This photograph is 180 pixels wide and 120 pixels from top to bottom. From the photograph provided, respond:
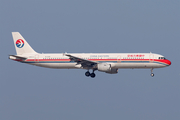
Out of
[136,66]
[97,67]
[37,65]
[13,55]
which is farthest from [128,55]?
[13,55]

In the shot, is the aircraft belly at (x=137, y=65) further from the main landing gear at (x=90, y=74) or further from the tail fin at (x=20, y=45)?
the tail fin at (x=20, y=45)

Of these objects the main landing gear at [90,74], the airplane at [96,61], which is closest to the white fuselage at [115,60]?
the airplane at [96,61]

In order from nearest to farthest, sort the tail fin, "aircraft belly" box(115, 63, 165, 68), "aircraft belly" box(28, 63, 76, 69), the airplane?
the airplane
"aircraft belly" box(115, 63, 165, 68)
"aircraft belly" box(28, 63, 76, 69)
the tail fin

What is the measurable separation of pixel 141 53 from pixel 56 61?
1900cm

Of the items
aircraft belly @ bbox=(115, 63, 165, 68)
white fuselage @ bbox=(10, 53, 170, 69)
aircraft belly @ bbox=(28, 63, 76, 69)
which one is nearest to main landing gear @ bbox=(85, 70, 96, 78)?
white fuselage @ bbox=(10, 53, 170, 69)

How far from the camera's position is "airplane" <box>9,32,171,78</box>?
6969 centimetres

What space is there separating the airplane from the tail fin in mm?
1183

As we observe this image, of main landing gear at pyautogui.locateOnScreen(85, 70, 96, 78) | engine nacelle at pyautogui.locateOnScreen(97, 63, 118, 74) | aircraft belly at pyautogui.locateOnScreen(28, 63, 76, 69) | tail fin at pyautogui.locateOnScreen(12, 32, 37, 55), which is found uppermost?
tail fin at pyautogui.locateOnScreen(12, 32, 37, 55)

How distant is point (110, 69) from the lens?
68.8m

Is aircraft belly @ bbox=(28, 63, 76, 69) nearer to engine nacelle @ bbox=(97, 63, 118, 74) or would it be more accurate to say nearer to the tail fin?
the tail fin

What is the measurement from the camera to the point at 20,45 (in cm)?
7731

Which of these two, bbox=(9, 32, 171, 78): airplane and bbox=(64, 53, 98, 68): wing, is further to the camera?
bbox=(9, 32, 171, 78): airplane

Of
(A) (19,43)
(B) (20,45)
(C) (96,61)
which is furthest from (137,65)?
(A) (19,43)

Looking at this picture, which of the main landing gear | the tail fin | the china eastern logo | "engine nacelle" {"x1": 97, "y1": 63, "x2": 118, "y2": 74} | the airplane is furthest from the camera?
the china eastern logo
